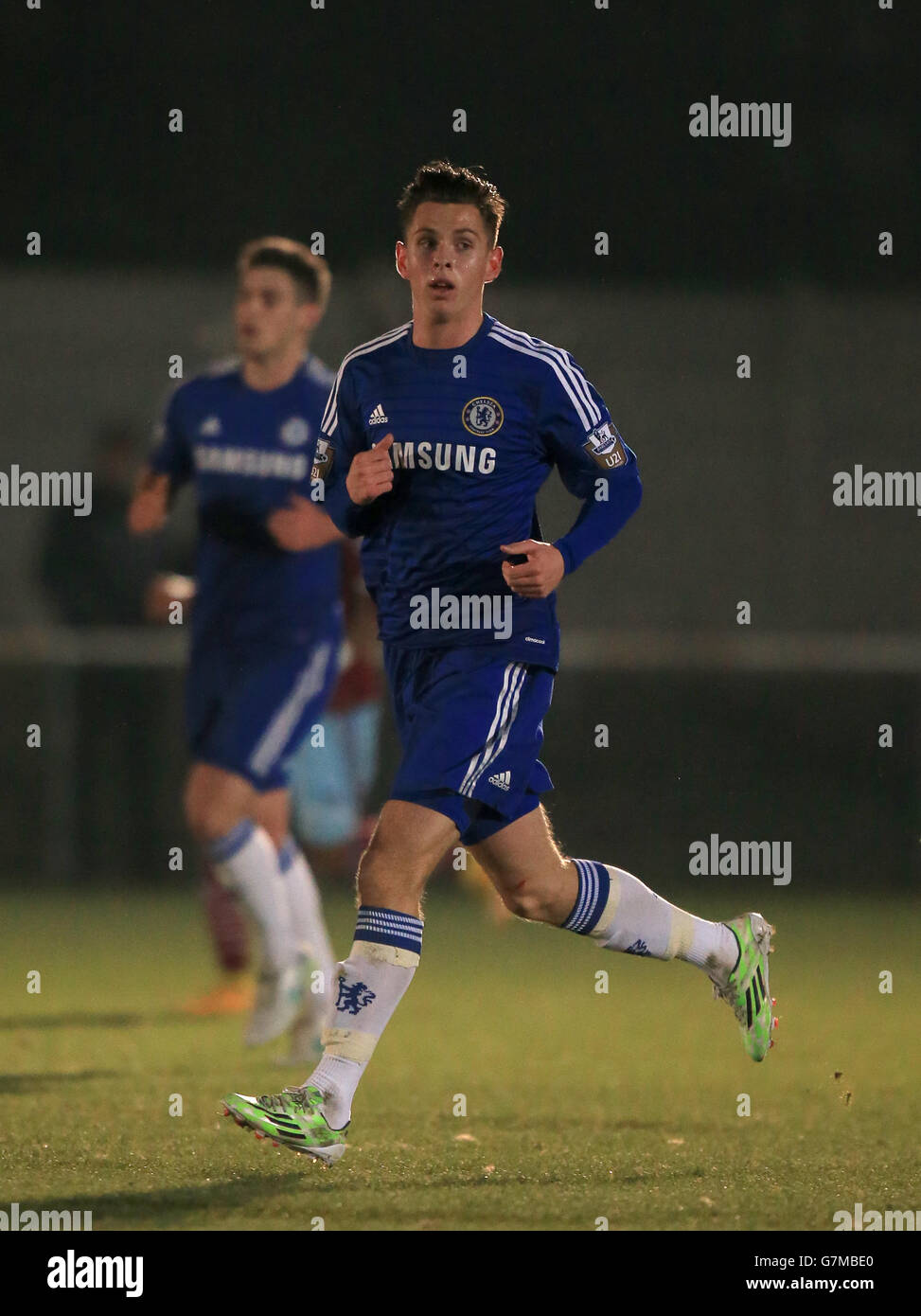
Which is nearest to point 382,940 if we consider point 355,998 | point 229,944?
point 355,998

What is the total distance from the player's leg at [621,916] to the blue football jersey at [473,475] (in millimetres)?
427

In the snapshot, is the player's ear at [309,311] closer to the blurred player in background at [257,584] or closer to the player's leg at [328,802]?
the blurred player in background at [257,584]

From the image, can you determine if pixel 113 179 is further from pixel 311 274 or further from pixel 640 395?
pixel 311 274

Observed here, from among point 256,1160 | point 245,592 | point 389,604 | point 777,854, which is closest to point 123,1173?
point 256,1160

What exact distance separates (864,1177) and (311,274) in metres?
3.68

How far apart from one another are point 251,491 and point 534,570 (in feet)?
9.34

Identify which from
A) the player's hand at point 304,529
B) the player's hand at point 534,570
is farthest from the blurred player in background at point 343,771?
the player's hand at point 534,570

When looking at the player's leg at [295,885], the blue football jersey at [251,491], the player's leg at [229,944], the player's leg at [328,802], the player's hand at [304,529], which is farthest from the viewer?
the player's leg at [328,802]

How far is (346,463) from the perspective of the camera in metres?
4.90

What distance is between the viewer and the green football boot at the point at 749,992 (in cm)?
518

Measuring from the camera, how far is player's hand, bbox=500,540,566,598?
14.7 ft

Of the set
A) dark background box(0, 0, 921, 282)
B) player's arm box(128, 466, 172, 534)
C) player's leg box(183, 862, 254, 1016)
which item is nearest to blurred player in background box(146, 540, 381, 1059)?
player's leg box(183, 862, 254, 1016)

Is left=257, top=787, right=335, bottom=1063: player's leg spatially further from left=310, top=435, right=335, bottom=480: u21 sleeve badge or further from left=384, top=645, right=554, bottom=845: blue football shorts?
left=310, top=435, right=335, bottom=480: u21 sleeve badge

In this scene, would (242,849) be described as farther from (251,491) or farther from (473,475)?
(473,475)
